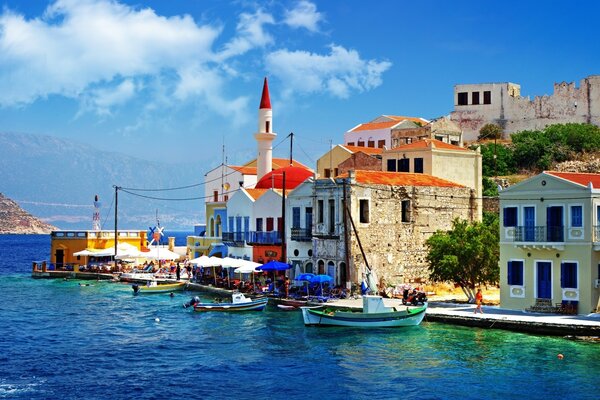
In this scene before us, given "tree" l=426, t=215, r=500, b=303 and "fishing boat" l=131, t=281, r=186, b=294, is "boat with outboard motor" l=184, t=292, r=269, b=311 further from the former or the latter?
"fishing boat" l=131, t=281, r=186, b=294

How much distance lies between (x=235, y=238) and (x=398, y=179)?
44.0ft

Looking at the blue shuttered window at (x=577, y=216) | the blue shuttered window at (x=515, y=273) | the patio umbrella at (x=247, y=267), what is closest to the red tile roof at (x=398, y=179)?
the patio umbrella at (x=247, y=267)

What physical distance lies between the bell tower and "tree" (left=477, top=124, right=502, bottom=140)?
26762 mm

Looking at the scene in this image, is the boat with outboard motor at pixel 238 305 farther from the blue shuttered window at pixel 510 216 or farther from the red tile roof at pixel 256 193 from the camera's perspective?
the red tile roof at pixel 256 193

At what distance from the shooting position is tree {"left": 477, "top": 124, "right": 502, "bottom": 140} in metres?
80.8

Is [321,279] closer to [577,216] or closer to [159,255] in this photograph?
[577,216]

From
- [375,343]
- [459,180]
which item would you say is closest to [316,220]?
[459,180]

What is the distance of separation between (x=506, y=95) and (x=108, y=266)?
4191 centimetres

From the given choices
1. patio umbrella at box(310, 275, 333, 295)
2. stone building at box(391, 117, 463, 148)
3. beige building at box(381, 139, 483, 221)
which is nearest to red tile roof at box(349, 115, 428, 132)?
stone building at box(391, 117, 463, 148)

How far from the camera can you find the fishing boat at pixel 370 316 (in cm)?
3556

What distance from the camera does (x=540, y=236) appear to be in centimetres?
3503

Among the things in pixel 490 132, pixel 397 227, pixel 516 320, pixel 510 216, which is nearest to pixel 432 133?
pixel 397 227

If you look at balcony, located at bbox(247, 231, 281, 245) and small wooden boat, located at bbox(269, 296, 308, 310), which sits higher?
balcony, located at bbox(247, 231, 281, 245)

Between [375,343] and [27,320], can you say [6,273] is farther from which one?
A: [375,343]
